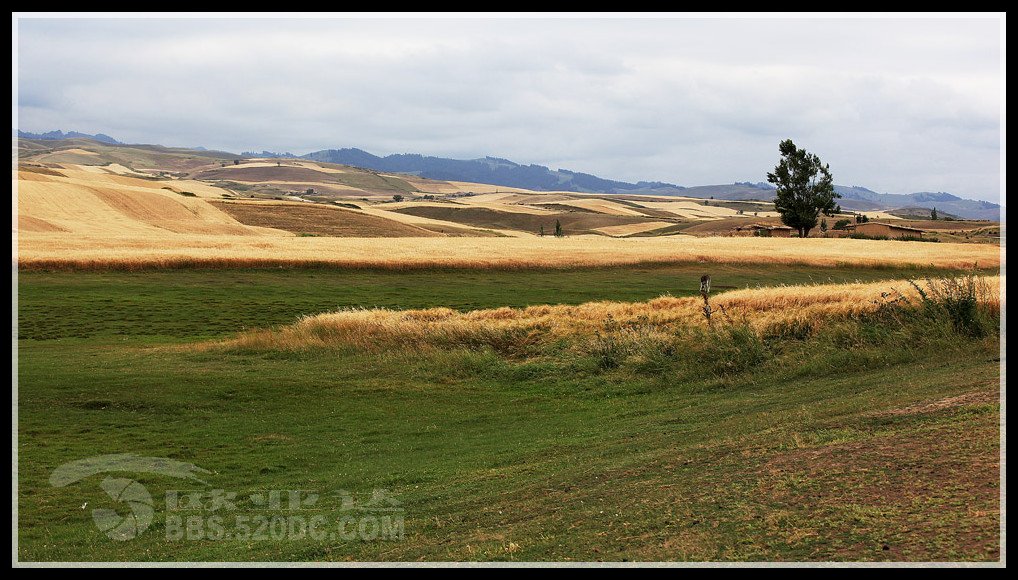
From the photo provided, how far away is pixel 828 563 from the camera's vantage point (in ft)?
22.7

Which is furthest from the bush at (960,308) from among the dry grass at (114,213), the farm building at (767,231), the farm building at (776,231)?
the farm building at (776,231)

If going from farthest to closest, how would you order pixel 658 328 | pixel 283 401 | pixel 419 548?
pixel 658 328 < pixel 283 401 < pixel 419 548

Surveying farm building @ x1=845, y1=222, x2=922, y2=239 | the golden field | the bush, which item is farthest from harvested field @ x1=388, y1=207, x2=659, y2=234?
the bush

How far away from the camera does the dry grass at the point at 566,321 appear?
87.9ft

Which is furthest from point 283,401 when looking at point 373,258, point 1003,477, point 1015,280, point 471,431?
point 373,258

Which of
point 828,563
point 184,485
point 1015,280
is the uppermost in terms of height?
point 1015,280

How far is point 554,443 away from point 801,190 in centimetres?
9669

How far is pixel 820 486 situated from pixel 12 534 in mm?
10039

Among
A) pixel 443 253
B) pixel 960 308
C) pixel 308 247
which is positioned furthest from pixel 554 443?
pixel 308 247

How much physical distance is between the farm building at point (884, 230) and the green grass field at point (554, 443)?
94989 mm

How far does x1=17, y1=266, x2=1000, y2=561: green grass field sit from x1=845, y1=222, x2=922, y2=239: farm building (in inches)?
3740

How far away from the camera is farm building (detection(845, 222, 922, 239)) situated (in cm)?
11025

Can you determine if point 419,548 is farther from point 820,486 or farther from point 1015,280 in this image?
point 1015,280

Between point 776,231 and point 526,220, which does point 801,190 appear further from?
point 526,220
